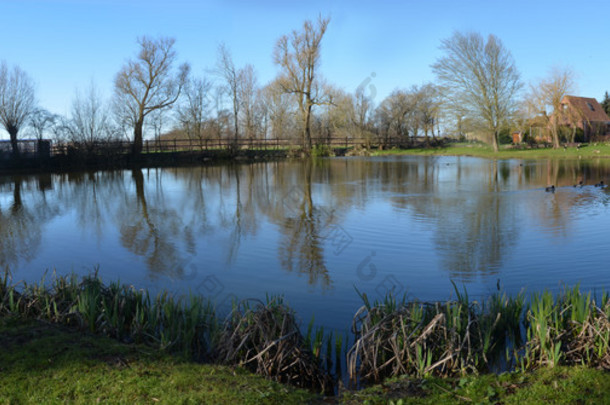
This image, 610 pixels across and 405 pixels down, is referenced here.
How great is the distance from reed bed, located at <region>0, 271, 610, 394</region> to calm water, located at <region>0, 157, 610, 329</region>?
3.77 ft

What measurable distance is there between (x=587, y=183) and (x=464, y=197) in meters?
7.26

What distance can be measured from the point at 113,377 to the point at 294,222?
26.8 ft

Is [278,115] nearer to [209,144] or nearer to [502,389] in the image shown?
[209,144]

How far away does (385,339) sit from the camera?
4234 mm

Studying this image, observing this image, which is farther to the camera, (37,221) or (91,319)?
(37,221)

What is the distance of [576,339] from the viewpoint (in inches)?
163

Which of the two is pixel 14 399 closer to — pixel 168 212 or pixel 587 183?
pixel 168 212

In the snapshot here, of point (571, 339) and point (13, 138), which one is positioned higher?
point (13, 138)

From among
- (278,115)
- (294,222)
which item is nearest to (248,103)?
(278,115)

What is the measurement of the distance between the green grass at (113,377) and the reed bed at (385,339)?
0.31m

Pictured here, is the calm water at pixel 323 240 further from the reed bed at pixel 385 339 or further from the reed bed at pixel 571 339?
the reed bed at pixel 571 339

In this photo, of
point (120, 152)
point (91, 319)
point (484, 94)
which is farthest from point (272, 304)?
point (484, 94)

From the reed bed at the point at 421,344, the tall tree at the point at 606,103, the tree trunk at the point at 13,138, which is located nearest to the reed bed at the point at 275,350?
the reed bed at the point at 421,344

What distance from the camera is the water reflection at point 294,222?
8.16 m
